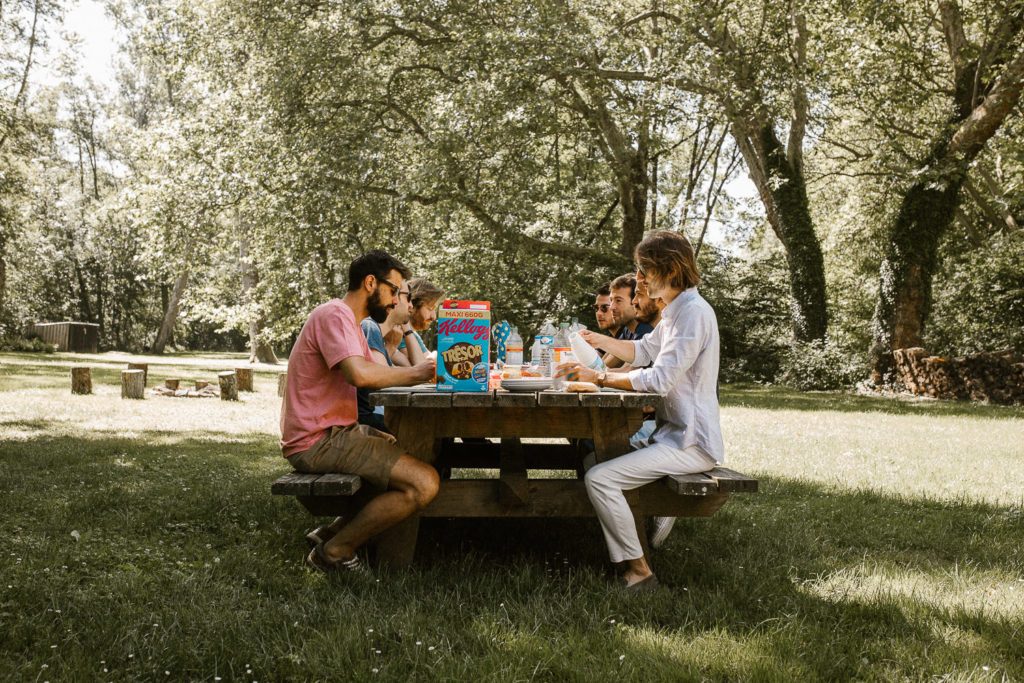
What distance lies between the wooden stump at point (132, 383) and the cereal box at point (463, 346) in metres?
11.0

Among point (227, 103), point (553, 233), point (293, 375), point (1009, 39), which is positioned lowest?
point (293, 375)

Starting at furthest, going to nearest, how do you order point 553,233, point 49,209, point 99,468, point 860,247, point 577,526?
1. point 49,209
2. point 860,247
3. point 553,233
4. point 99,468
5. point 577,526

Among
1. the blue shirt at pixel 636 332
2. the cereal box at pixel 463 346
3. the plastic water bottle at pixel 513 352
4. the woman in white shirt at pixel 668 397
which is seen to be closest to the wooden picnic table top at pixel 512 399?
the cereal box at pixel 463 346

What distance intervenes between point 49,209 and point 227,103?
20007 mm

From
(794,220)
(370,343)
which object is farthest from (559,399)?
(794,220)

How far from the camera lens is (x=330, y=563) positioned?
12.5 feet

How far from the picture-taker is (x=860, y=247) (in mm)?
23453

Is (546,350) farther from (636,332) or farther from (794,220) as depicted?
(794,220)

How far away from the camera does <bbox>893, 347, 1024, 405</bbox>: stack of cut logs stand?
53.0ft

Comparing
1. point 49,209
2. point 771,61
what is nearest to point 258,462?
point 771,61

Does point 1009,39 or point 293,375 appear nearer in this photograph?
point 293,375

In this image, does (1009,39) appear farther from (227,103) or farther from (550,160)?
(227,103)

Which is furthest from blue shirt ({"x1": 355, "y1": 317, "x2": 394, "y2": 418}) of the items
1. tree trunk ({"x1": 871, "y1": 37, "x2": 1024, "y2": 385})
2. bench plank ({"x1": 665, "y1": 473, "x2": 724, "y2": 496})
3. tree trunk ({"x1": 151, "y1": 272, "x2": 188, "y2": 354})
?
tree trunk ({"x1": 151, "y1": 272, "x2": 188, "y2": 354})

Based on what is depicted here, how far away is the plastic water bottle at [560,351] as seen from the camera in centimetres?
400
